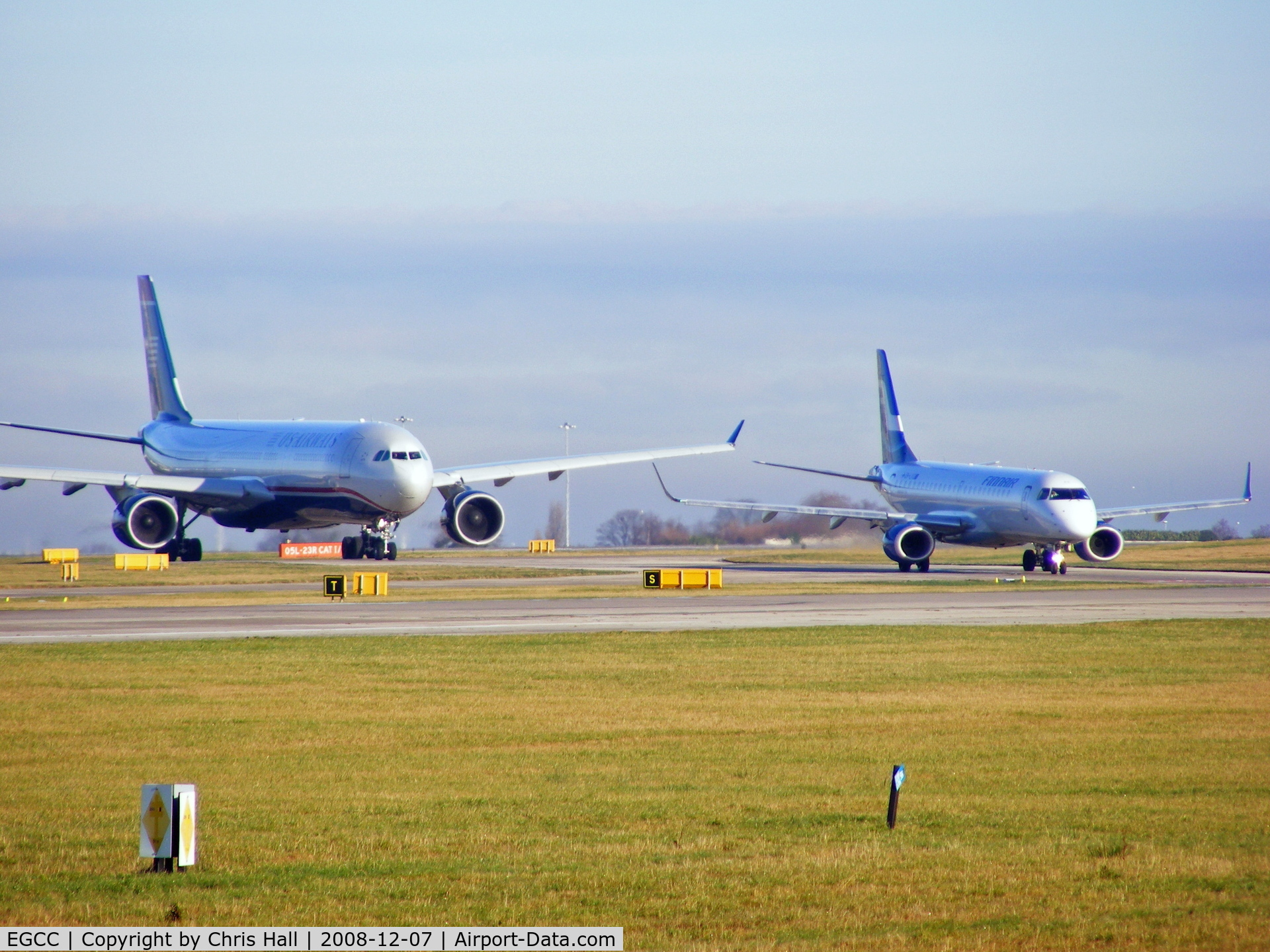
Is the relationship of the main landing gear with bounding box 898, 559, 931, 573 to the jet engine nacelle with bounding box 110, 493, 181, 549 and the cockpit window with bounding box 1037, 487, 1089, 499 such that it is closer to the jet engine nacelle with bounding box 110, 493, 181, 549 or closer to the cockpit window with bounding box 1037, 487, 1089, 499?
the cockpit window with bounding box 1037, 487, 1089, 499

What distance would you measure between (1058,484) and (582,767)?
44.9 m

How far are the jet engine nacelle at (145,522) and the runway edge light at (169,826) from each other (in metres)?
49.0

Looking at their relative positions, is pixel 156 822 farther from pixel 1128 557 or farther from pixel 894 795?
pixel 1128 557

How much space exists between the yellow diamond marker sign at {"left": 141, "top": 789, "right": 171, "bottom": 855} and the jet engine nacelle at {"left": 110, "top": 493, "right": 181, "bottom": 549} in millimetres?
49061

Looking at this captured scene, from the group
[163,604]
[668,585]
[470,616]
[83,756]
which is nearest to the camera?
[83,756]

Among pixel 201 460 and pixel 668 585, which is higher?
pixel 201 460

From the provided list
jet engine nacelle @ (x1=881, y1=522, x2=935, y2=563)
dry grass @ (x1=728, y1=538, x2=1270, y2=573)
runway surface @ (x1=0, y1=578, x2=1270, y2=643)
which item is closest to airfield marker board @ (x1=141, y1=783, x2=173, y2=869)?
runway surface @ (x1=0, y1=578, x2=1270, y2=643)

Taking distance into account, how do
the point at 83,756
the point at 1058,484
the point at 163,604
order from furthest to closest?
the point at 1058,484 < the point at 163,604 < the point at 83,756

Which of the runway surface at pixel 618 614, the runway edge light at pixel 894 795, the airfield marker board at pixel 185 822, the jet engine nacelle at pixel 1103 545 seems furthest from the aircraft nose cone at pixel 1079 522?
the airfield marker board at pixel 185 822

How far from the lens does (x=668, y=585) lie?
47.2 meters

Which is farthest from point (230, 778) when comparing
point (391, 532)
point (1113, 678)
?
point (391, 532)

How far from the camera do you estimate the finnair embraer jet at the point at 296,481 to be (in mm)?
55781

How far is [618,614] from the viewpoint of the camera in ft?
116

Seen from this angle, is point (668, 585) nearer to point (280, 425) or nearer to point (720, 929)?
point (280, 425)
